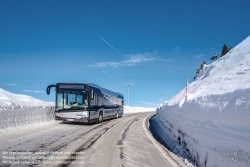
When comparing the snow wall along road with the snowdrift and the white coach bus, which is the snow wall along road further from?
the white coach bus

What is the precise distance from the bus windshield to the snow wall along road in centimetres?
191

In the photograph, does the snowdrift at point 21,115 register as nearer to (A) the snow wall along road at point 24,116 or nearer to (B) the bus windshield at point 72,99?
(A) the snow wall along road at point 24,116

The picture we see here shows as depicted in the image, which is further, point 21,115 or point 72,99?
point 72,99

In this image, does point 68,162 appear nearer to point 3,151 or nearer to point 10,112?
point 3,151

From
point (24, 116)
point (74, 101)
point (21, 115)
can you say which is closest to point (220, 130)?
point (74, 101)

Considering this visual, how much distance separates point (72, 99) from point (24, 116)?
11.3 ft

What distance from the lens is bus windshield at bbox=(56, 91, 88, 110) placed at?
638 inches

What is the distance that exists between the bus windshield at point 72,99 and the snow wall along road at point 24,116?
6.27 ft

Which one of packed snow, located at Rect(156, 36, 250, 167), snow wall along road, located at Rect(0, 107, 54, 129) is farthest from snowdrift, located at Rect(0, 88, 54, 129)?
packed snow, located at Rect(156, 36, 250, 167)

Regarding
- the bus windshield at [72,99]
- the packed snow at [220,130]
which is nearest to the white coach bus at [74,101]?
the bus windshield at [72,99]

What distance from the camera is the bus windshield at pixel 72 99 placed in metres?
16.2

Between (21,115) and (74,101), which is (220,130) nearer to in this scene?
(74,101)

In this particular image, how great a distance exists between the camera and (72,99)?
16328mm

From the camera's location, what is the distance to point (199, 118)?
6953 millimetres
